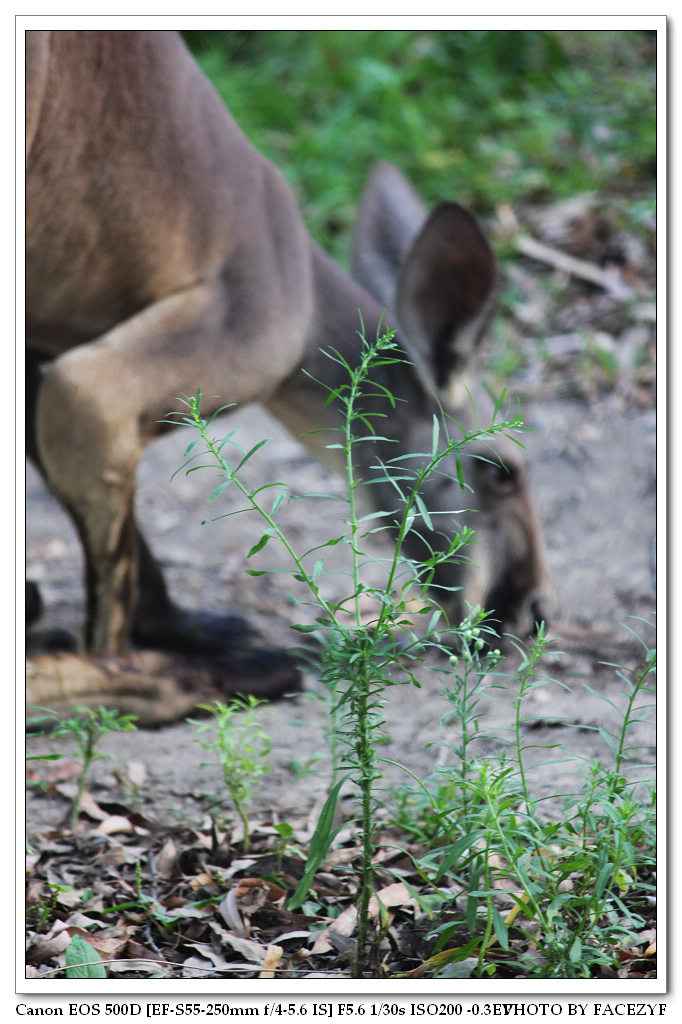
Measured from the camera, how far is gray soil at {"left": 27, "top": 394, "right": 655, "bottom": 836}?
2.42m

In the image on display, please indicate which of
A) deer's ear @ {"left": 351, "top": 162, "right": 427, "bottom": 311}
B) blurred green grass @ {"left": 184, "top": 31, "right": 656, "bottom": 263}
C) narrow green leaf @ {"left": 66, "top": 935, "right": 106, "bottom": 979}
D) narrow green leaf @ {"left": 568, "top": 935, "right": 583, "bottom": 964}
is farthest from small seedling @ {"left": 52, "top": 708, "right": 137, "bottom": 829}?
blurred green grass @ {"left": 184, "top": 31, "right": 656, "bottom": 263}

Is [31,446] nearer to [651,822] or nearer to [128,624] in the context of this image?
[128,624]

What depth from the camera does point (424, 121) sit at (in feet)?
18.3

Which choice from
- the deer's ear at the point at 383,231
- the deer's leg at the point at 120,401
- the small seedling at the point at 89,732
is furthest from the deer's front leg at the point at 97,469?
the deer's ear at the point at 383,231

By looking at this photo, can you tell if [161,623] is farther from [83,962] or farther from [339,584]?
[83,962]

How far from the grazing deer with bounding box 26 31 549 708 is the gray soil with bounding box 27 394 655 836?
0.31 meters

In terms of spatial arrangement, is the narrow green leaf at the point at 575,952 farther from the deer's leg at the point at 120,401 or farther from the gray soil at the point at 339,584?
the deer's leg at the point at 120,401

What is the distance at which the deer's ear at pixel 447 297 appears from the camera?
9.42 ft

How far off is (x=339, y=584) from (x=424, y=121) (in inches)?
116

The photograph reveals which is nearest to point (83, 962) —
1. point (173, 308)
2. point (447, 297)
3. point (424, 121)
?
point (173, 308)

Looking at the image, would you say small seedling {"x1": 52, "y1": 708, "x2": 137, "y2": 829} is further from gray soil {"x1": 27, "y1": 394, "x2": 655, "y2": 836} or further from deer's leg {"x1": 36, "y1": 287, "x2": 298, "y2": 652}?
deer's leg {"x1": 36, "y1": 287, "x2": 298, "y2": 652}

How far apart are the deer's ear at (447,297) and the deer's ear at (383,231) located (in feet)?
1.48

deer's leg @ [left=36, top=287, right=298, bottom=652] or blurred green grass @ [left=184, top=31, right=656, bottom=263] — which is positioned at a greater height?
blurred green grass @ [left=184, top=31, right=656, bottom=263]

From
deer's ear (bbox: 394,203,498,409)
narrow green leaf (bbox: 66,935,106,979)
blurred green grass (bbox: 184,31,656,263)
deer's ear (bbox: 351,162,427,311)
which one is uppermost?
blurred green grass (bbox: 184,31,656,263)
